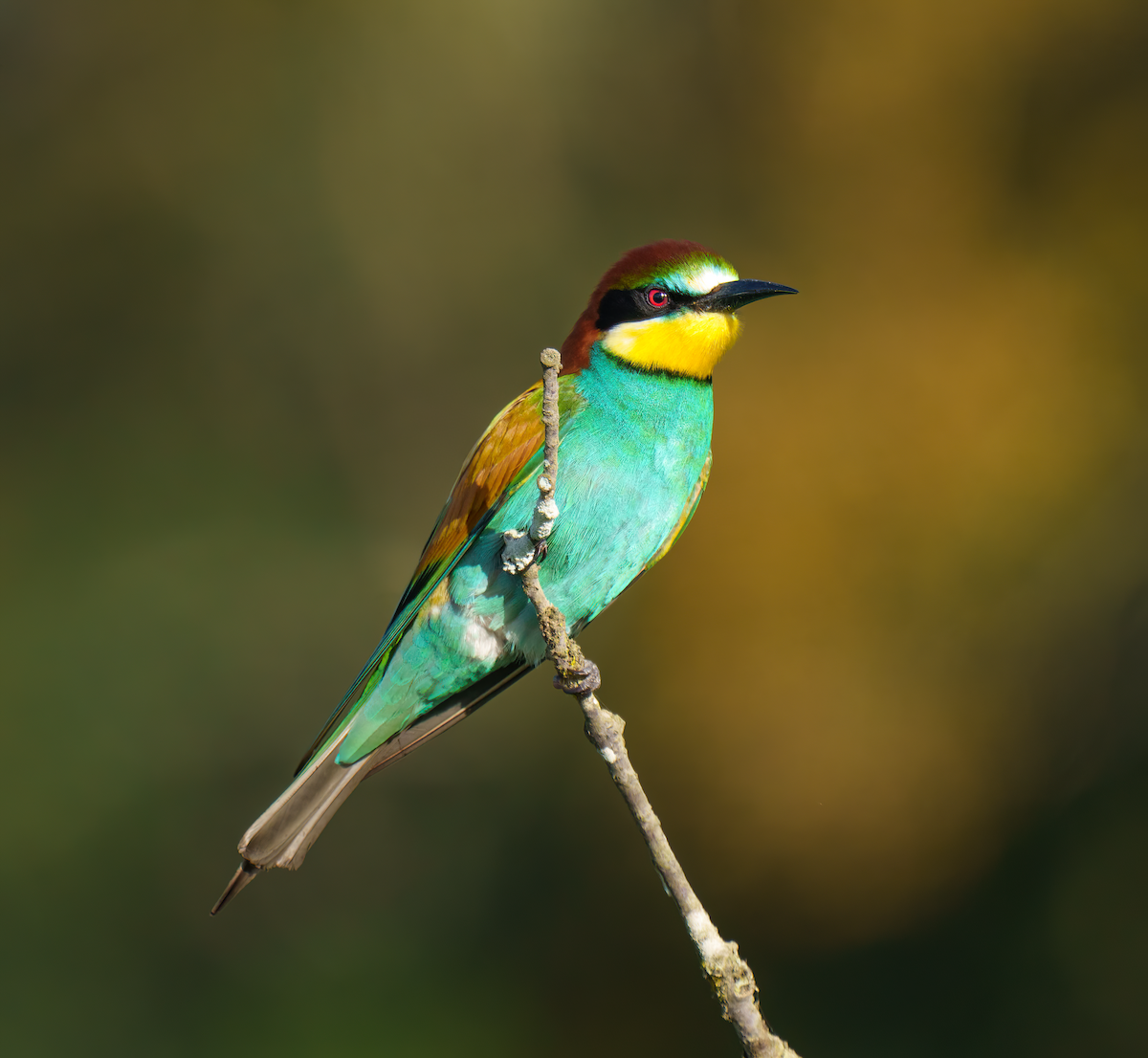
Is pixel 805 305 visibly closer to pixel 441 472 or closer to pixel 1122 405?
pixel 1122 405

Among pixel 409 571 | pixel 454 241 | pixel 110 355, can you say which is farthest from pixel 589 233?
pixel 110 355

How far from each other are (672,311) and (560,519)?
639 millimetres

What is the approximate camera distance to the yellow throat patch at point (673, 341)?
2.99m

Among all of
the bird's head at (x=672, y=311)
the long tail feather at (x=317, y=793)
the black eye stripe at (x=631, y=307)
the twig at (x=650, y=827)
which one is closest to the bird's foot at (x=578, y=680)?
the twig at (x=650, y=827)

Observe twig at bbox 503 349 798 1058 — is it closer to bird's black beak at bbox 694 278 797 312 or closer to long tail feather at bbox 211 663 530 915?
long tail feather at bbox 211 663 530 915

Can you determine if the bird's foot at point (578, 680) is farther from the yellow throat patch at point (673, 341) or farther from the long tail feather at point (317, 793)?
the yellow throat patch at point (673, 341)

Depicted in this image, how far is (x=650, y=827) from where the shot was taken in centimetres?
215

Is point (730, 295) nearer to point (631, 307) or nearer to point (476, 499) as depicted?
point (631, 307)

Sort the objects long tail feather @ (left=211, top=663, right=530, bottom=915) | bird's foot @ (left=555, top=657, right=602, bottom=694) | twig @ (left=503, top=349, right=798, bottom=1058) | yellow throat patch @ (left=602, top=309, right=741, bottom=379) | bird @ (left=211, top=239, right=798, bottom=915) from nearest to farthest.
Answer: twig @ (left=503, top=349, right=798, bottom=1058) < bird's foot @ (left=555, top=657, right=602, bottom=694) < long tail feather @ (left=211, top=663, right=530, bottom=915) < bird @ (left=211, top=239, right=798, bottom=915) < yellow throat patch @ (left=602, top=309, right=741, bottom=379)

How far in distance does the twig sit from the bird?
46 cm

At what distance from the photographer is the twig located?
2086 mm

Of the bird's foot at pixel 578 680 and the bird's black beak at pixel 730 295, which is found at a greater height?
the bird's black beak at pixel 730 295

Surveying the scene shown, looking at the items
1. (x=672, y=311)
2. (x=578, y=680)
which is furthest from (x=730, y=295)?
(x=578, y=680)

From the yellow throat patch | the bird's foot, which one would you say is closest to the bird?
the yellow throat patch
